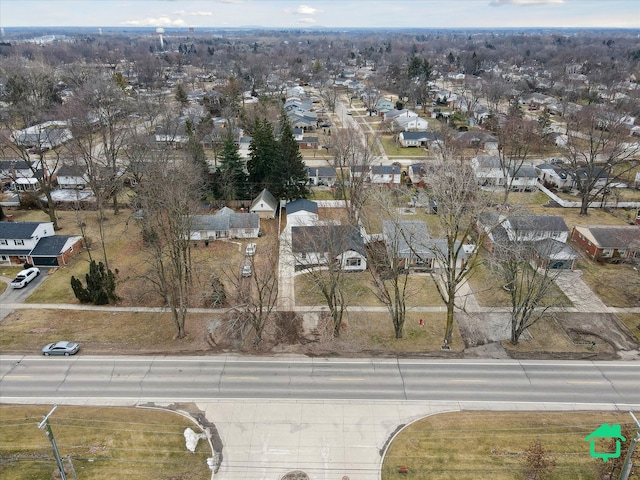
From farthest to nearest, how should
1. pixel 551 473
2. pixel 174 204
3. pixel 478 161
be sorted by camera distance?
pixel 478 161 < pixel 174 204 < pixel 551 473

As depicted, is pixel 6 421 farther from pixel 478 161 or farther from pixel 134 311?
pixel 478 161

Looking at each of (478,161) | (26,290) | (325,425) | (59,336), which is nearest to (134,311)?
(59,336)

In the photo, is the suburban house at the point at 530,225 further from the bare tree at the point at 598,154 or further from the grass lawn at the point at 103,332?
the grass lawn at the point at 103,332

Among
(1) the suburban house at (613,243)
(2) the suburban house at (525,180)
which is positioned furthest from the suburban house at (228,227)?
(2) the suburban house at (525,180)

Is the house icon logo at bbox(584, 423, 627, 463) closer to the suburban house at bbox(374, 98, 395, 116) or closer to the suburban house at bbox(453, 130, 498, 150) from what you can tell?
the suburban house at bbox(453, 130, 498, 150)

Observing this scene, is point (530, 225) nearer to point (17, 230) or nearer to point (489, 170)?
point (489, 170)

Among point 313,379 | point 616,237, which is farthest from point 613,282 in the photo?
point 313,379
